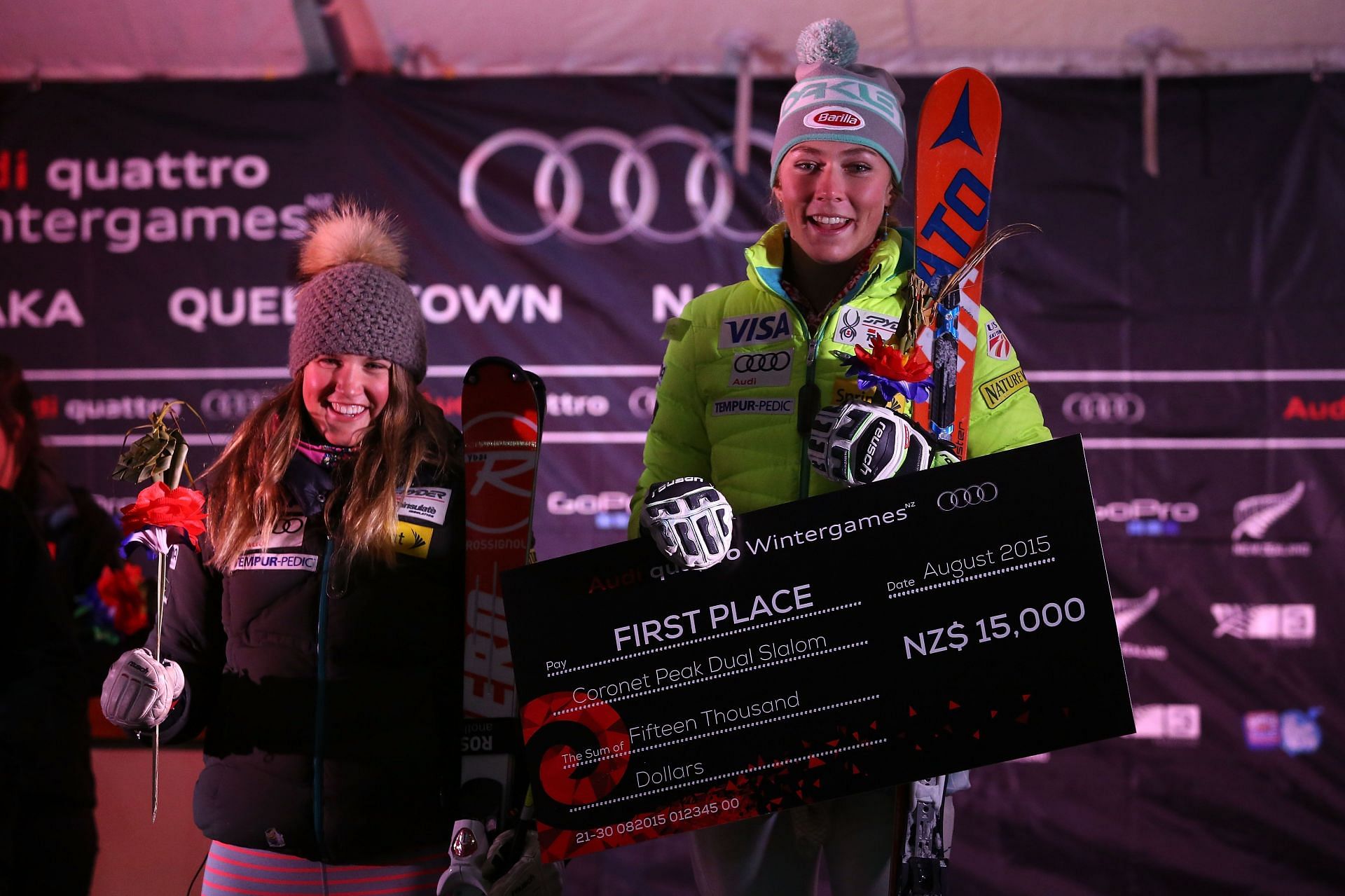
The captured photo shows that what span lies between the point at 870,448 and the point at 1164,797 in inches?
95.1

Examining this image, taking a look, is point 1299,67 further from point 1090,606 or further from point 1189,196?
point 1090,606

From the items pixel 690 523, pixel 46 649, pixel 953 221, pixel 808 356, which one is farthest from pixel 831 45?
pixel 46 649

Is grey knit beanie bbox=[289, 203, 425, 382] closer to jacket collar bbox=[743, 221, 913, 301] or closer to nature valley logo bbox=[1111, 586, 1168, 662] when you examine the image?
jacket collar bbox=[743, 221, 913, 301]

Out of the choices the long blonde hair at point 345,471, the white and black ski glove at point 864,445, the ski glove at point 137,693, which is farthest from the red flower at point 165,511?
the white and black ski glove at point 864,445

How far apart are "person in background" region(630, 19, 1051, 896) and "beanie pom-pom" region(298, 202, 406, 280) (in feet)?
1.72

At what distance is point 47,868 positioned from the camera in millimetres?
2520

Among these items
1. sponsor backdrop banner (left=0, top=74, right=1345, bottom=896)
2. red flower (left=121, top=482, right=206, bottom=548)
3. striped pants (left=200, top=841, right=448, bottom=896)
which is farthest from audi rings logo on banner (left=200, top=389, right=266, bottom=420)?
striped pants (left=200, top=841, right=448, bottom=896)

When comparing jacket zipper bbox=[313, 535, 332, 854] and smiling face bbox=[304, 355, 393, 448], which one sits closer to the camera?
jacket zipper bbox=[313, 535, 332, 854]

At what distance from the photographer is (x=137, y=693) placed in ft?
4.97

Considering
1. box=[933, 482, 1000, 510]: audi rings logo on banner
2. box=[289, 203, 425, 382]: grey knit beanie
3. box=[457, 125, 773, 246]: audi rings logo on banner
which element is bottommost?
box=[933, 482, 1000, 510]: audi rings logo on banner

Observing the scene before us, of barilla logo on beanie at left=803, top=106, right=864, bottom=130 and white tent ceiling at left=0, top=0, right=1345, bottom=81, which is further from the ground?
white tent ceiling at left=0, top=0, right=1345, bottom=81

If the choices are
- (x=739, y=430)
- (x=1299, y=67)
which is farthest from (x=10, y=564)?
(x=1299, y=67)

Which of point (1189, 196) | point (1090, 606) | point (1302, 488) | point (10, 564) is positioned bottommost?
point (1090, 606)

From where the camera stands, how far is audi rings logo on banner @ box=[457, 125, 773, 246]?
328 cm
